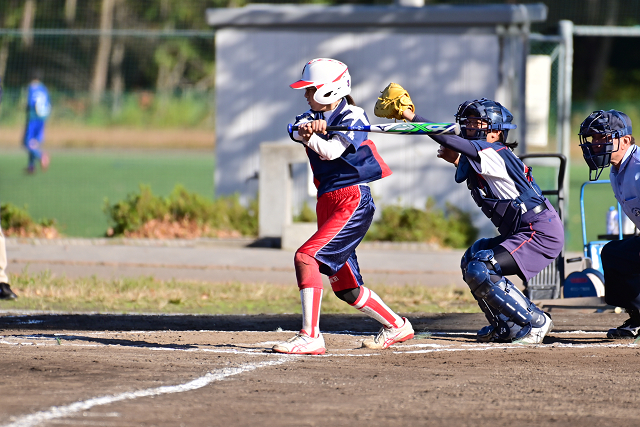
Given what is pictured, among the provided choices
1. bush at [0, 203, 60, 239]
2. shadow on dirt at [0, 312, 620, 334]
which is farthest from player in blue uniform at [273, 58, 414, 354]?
bush at [0, 203, 60, 239]

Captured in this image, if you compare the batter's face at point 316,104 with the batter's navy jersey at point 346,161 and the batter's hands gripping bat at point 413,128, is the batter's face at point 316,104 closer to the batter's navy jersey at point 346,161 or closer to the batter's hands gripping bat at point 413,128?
the batter's navy jersey at point 346,161

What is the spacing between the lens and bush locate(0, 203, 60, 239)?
1252 centimetres

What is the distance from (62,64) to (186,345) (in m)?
31.7

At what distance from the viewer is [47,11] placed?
42.4 metres

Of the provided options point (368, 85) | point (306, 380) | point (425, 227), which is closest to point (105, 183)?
point (368, 85)

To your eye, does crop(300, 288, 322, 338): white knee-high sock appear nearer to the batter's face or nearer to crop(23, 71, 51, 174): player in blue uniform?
the batter's face

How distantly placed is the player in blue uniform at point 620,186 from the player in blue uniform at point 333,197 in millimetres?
1524

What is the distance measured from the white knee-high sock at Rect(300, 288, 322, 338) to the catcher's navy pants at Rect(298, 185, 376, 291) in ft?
0.59

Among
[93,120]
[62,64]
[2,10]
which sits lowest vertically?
[93,120]

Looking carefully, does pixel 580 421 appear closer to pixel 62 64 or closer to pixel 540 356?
pixel 540 356

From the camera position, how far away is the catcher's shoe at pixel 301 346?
573 cm

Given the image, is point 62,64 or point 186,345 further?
point 62,64

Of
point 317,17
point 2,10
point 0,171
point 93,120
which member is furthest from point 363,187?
point 2,10

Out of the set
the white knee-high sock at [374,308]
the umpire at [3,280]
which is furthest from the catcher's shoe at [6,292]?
the white knee-high sock at [374,308]
